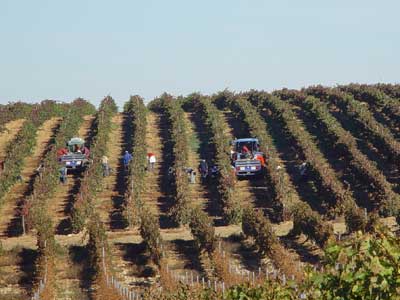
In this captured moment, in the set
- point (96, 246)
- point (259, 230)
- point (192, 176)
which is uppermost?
point (192, 176)

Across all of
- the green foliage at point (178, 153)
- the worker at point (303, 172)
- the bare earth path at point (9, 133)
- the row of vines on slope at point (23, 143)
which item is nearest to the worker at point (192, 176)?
the green foliage at point (178, 153)

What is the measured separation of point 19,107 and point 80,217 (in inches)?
1229

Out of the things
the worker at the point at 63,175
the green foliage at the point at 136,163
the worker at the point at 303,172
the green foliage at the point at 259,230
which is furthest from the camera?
the worker at the point at 63,175

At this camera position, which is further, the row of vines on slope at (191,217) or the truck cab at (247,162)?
the truck cab at (247,162)

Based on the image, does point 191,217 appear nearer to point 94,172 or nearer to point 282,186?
point 282,186

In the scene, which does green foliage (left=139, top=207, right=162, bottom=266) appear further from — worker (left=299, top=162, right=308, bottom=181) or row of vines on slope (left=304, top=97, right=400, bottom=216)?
worker (left=299, top=162, right=308, bottom=181)

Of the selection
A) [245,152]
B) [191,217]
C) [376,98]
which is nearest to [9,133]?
[245,152]

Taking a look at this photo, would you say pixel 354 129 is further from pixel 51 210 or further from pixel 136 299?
pixel 136 299

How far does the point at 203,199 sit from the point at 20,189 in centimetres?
854

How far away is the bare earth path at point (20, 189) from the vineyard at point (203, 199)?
11cm

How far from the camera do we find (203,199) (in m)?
35.3

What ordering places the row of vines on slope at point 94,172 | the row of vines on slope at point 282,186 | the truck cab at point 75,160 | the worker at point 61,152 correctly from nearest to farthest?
the row of vines on slope at point 282,186 → the row of vines on slope at point 94,172 → the truck cab at point 75,160 → the worker at point 61,152

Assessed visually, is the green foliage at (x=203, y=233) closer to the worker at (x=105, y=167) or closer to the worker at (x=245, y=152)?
the worker at (x=245, y=152)

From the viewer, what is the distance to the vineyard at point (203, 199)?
73.0 feet
